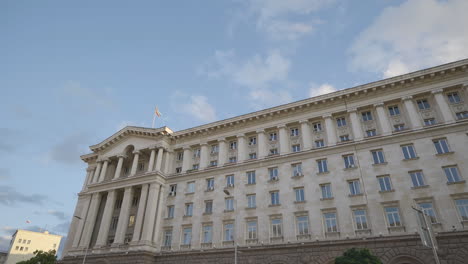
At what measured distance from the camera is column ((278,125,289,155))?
42388 mm

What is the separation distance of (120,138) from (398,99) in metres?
45.0

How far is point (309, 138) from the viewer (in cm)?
4169

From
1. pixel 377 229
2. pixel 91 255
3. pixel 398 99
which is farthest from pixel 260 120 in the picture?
pixel 91 255

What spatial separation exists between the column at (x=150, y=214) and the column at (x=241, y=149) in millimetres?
13629

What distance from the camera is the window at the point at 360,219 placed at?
109 ft

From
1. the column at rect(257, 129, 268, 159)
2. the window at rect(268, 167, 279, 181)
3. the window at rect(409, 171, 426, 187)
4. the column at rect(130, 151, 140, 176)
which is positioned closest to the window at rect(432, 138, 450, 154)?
the window at rect(409, 171, 426, 187)

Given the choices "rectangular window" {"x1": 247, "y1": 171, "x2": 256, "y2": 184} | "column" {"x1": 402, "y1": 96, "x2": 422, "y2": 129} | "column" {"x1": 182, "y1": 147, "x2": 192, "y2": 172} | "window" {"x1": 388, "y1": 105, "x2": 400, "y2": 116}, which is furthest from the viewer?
"column" {"x1": 182, "y1": 147, "x2": 192, "y2": 172}

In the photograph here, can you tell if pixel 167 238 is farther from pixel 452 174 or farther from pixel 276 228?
pixel 452 174

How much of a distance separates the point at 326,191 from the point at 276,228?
299 inches

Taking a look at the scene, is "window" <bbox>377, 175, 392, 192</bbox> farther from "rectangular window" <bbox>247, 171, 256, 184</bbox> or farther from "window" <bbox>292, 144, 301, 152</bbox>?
"rectangular window" <bbox>247, 171, 256, 184</bbox>

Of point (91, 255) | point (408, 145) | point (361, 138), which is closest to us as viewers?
point (408, 145)

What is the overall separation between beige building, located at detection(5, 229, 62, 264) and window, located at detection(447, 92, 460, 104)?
130 meters

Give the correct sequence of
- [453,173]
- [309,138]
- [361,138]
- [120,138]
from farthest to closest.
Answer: [120,138], [309,138], [361,138], [453,173]

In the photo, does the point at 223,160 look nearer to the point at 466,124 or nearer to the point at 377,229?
the point at 377,229
